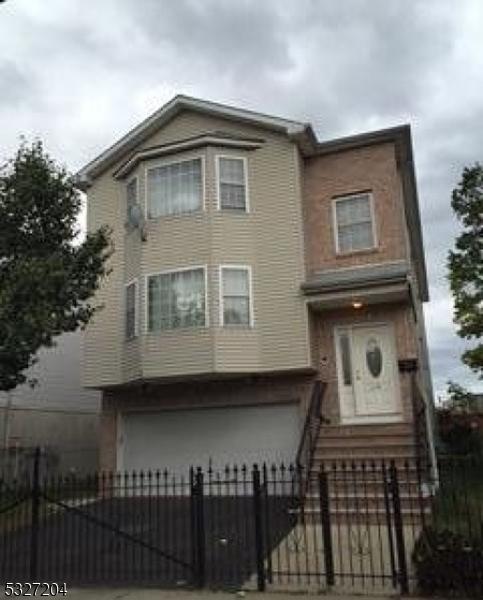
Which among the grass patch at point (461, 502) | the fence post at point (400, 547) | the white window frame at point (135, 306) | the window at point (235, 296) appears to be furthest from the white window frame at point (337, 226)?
the fence post at point (400, 547)

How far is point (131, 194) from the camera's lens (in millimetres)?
20578

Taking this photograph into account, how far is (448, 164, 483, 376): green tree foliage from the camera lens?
73.0 feet

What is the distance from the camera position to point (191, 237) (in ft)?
61.9

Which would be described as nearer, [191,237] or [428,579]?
[428,579]

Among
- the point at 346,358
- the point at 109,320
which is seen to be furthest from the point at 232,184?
the point at 346,358

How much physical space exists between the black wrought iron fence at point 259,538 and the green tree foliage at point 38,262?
10.3 feet

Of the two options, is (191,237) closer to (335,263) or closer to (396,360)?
(335,263)

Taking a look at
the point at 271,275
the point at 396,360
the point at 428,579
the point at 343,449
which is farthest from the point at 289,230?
the point at 428,579

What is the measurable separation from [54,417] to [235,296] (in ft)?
32.7

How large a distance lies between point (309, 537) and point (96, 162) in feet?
42.8

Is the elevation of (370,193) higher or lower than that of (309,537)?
higher

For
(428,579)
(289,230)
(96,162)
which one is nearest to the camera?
(428,579)

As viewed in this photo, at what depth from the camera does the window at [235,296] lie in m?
18.2

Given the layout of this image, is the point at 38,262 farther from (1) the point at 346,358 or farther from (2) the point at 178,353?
(1) the point at 346,358
